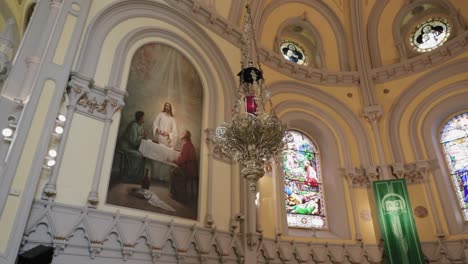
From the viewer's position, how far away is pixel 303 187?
10352 millimetres

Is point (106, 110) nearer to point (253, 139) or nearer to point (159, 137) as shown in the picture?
point (159, 137)

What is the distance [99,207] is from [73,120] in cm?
161

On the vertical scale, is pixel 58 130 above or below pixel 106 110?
below

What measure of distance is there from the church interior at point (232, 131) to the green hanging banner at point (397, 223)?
37 mm

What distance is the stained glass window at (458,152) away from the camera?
984 centimetres

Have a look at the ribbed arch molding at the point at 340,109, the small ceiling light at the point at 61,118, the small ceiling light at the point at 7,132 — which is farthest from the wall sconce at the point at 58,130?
the ribbed arch molding at the point at 340,109

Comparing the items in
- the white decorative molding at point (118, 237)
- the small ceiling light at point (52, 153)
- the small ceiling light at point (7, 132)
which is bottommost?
the white decorative molding at point (118, 237)

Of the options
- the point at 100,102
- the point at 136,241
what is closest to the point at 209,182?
the point at 136,241

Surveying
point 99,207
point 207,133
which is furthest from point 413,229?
point 99,207

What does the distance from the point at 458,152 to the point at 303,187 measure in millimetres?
4788

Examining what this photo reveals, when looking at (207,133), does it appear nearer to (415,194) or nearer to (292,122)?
(292,122)

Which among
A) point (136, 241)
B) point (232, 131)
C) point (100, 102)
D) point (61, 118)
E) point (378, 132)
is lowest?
point (136, 241)

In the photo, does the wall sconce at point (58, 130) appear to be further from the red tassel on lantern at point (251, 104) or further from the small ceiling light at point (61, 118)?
the red tassel on lantern at point (251, 104)

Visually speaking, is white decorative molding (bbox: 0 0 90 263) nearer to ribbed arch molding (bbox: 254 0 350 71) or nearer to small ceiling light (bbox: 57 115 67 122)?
small ceiling light (bbox: 57 115 67 122)
